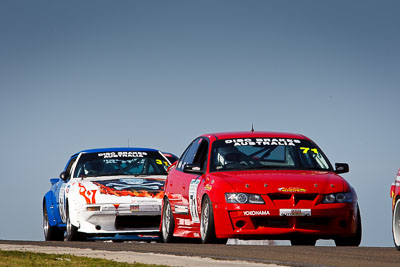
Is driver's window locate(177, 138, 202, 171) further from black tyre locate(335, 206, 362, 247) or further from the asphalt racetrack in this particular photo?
black tyre locate(335, 206, 362, 247)

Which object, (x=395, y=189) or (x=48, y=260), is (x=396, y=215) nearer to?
(x=395, y=189)

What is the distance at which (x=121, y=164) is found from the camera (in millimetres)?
18703

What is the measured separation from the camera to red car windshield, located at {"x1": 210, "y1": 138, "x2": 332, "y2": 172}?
1506 centimetres

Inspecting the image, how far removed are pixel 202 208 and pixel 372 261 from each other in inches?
169

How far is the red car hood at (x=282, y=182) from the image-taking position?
550 inches

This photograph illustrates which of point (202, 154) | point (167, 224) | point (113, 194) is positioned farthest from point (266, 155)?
point (113, 194)

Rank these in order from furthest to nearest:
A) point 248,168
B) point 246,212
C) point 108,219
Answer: point 108,219 → point 248,168 → point 246,212

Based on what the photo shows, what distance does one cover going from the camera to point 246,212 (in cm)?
1391

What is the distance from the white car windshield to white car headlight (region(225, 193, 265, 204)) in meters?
4.71

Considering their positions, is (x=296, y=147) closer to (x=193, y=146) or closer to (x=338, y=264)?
(x=193, y=146)

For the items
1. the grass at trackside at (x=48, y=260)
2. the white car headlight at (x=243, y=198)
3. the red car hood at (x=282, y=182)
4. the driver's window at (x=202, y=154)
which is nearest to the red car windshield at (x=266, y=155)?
the driver's window at (x=202, y=154)

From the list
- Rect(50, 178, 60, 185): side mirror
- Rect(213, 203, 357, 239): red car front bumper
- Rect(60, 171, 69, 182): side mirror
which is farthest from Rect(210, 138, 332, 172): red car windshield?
Rect(50, 178, 60, 185): side mirror

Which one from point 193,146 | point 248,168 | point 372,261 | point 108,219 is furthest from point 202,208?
point 372,261

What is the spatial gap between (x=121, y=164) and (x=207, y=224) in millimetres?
4677
